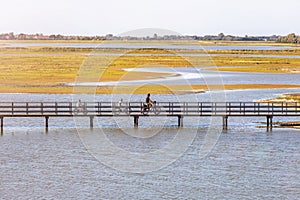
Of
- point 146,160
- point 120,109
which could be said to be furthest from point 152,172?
point 120,109

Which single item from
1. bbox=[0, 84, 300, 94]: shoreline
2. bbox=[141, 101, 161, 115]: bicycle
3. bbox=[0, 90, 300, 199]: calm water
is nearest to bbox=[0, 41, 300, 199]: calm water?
bbox=[0, 90, 300, 199]: calm water

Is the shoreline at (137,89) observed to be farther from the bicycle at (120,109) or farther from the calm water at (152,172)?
the bicycle at (120,109)

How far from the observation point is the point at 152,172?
40125 mm

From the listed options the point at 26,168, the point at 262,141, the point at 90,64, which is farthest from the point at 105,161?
the point at 90,64

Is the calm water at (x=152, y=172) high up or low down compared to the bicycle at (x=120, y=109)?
down

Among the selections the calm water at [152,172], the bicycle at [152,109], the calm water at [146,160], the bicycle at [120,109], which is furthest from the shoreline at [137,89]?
the bicycle at [152,109]

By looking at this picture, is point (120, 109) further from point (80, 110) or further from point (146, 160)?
point (146, 160)

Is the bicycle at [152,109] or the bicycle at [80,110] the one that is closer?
the bicycle at [152,109]

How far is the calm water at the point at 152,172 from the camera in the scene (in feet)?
116

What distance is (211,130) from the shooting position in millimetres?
54719

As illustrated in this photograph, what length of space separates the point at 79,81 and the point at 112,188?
59.3 m

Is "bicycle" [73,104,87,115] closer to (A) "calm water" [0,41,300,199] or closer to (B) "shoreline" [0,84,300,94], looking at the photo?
(A) "calm water" [0,41,300,199]

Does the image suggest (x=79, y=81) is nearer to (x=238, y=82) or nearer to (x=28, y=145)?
(x=238, y=82)

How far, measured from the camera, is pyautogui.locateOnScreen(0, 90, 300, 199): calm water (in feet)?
116
